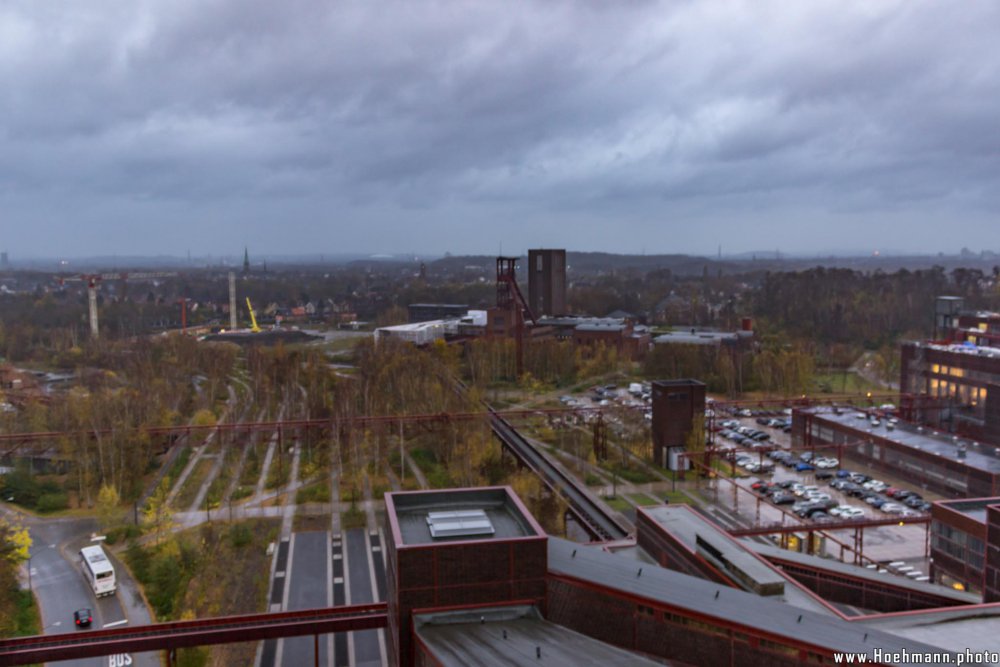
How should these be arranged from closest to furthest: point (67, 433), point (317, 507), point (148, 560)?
point (148, 560), point (317, 507), point (67, 433)

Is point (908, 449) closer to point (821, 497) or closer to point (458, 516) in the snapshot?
point (821, 497)

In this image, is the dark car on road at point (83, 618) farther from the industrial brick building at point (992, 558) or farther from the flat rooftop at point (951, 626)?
the industrial brick building at point (992, 558)

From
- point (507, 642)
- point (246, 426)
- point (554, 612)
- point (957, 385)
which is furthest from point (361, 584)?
point (957, 385)

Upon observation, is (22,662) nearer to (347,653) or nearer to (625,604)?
(347,653)

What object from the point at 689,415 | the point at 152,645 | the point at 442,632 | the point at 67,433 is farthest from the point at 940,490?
the point at 67,433

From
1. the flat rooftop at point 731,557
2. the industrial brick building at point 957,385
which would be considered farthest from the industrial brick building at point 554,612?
the industrial brick building at point 957,385

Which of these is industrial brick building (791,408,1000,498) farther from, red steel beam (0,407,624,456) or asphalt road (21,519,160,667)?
asphalt road (21,519,160,667)
